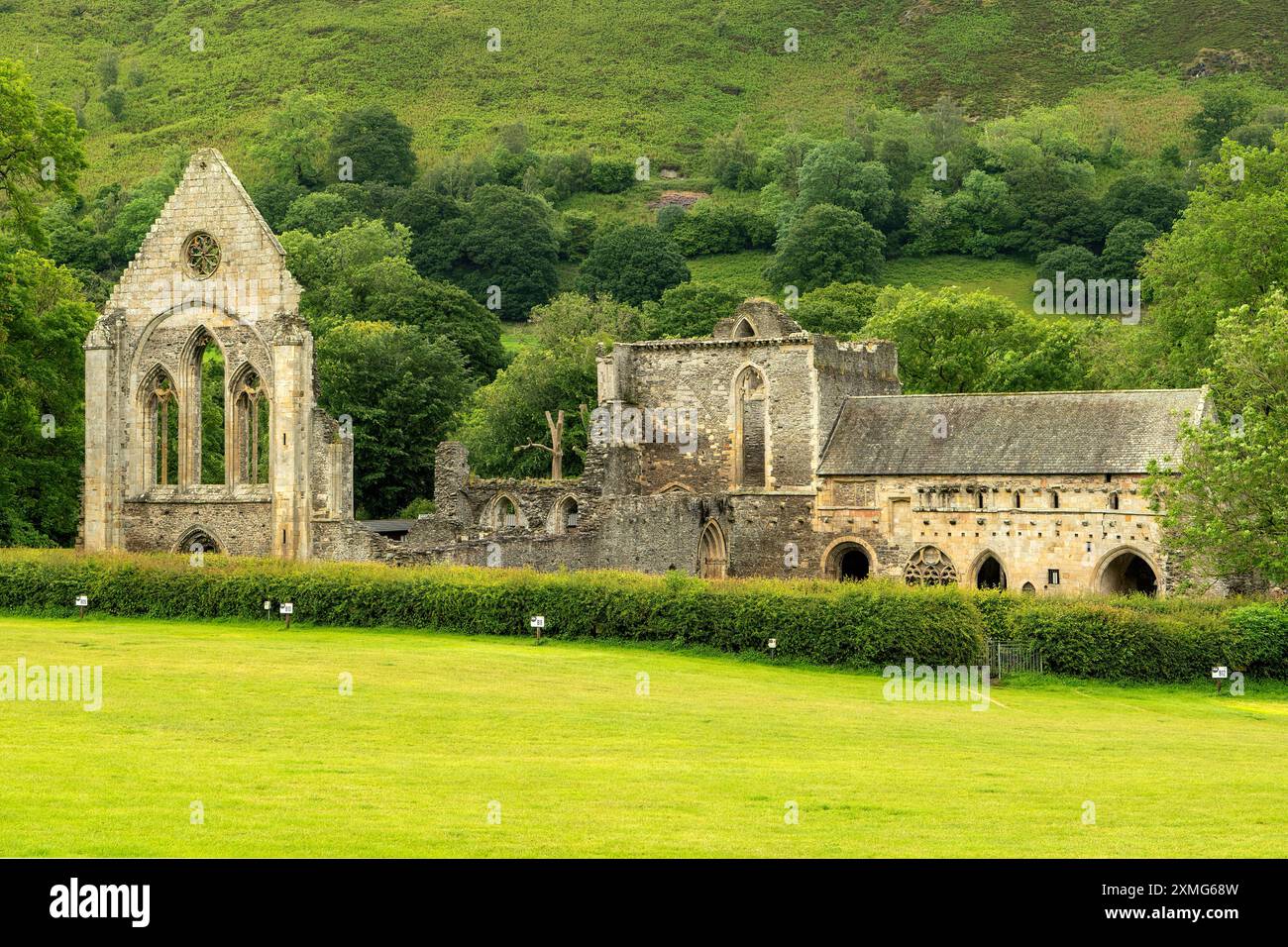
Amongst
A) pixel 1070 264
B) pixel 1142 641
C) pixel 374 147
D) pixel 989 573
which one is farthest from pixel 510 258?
pixel 1142 641

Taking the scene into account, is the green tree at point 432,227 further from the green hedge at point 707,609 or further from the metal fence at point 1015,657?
the metal fence at point 1015,657

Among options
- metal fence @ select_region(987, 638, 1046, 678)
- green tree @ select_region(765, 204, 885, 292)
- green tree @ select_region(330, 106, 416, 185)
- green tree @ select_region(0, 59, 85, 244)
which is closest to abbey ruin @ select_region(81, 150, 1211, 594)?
green tree @ select_region(0, 59, 85, 244)

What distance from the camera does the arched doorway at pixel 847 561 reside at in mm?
58953

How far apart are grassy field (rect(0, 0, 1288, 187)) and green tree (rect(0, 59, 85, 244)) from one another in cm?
11097

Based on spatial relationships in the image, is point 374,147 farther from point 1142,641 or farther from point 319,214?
point 1142,641

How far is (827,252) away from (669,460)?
205 feet

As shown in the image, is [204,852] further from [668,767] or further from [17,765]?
[668,767]

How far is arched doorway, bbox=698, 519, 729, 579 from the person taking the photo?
2354 inches

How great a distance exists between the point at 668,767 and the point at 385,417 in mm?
48938

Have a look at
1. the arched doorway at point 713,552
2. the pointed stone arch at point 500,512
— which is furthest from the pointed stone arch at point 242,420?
the arched doorway at point 713,552

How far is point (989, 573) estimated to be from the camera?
57156mm

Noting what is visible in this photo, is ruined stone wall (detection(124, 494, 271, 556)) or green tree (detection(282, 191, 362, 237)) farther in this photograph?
green tree (detection(282, 191, 362, 237))

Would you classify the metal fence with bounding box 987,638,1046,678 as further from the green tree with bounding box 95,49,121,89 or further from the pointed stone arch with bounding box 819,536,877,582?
the green tree with bounding box 95,49,121,89

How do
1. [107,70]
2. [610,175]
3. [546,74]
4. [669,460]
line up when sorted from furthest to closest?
[546,74] → [107,70] → [610,175] → [669,460]
